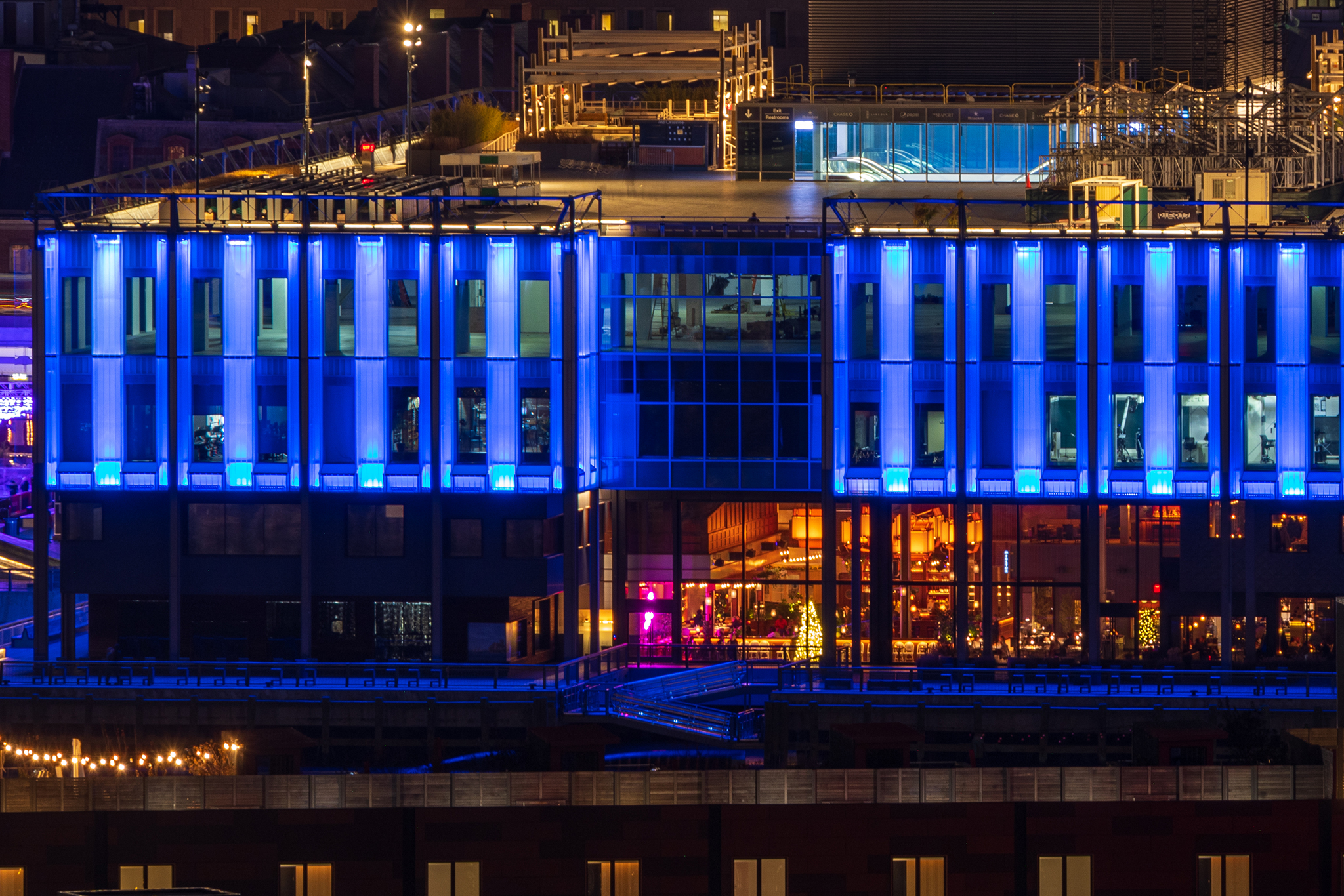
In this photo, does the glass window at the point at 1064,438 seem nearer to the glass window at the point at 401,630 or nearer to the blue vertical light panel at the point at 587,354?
the blue vertical light panel at the point at 587,354

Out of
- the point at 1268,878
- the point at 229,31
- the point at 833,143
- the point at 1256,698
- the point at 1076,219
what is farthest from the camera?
the point at 229,31

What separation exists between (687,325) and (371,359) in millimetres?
9304

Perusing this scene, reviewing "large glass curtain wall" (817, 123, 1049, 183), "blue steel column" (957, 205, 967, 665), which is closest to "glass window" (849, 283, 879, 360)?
"blue steel column" (957, 205, 967, 665)

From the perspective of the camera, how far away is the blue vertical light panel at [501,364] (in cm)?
6481

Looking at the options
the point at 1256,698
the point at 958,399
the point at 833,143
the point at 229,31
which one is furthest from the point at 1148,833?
the point at 229,31

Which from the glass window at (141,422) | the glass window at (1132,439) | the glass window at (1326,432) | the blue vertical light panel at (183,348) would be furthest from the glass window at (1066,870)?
the glass window at (141,422)

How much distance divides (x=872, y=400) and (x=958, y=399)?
2.58 meters

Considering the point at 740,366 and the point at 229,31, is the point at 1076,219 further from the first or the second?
the point at 229,31

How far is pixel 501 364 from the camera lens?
64.8m

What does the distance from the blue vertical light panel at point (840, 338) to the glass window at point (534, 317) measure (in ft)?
26.9

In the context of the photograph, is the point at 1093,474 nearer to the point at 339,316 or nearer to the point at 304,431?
the point at 339,316

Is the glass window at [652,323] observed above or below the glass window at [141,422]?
above

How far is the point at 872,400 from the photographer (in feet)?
215

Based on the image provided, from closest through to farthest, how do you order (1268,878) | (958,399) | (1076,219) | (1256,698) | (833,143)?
(1268,878) < (1256,698) < (958,399) < (1076,219) < (833,143)
